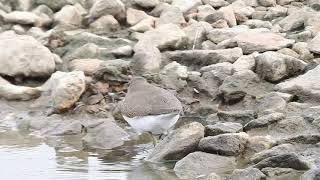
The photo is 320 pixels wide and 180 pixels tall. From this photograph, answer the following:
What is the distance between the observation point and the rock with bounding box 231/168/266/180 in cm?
670

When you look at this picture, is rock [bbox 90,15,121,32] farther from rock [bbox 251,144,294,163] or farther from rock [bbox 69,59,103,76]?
rock [bbox 251,144,294,163]

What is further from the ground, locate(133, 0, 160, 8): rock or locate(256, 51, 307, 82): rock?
locate(256, 51, 307, 82): rock

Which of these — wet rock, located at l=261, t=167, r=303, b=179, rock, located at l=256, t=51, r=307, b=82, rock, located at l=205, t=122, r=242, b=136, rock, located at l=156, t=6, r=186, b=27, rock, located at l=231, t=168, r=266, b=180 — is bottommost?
rock, located at l=156, t=6, r=186, b=27

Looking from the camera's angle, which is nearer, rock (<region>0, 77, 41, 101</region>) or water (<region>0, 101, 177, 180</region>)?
water (<region>0, 101, 177, 180</region>)

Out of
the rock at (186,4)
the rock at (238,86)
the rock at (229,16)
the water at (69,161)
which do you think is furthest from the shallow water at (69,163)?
the rock at (186,4)

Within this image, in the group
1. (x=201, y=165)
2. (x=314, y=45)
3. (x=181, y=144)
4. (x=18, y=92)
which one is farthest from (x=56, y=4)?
(x=201, y=165)

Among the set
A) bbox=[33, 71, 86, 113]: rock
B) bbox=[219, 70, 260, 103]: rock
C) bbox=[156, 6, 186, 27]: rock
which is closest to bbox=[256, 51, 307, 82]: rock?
bbox=[219, 70, 260, 103]: rock

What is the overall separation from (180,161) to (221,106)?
115 inches

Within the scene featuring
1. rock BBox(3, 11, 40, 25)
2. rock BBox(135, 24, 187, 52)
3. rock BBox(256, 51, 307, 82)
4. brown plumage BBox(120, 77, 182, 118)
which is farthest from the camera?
rock BBox(3, 11, 40, 25)

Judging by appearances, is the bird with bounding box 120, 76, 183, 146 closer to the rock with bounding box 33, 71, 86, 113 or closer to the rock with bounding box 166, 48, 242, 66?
the rock with bounding box 33, 71, 86, 113

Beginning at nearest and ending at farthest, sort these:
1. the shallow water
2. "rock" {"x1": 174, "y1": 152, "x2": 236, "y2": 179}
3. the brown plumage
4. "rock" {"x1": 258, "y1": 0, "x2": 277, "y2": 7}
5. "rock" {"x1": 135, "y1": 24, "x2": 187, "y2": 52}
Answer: "rock" {"x1": 174, "y1": 152, "x2": 236, "y2": 179}, the shallow water, the brown plumage, "rock" {"x1": 135, "y1": 24, "x2": 187, "y2": 52}, "rock" {"x1": 258, "y1": 0, "x2": 277, "y2": 7}

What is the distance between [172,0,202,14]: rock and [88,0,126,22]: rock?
44.2 inches

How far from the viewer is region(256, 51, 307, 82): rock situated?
10.4 m

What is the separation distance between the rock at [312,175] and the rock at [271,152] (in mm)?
680
